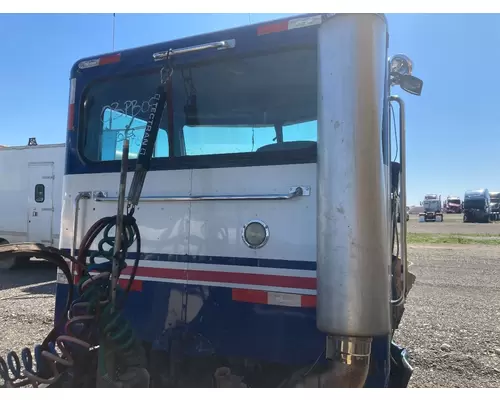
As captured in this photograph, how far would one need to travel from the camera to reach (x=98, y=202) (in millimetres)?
2717

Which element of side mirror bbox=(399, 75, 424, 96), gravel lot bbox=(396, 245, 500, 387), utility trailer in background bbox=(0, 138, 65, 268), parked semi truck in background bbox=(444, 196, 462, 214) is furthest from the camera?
parked semi truck in background bbox=(444, 196, 462, 214)

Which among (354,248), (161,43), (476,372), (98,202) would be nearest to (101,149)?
(98,202)

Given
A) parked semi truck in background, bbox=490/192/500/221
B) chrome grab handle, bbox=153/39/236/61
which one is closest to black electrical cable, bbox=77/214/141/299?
chrome grab handle, bbox=153/39/236/61

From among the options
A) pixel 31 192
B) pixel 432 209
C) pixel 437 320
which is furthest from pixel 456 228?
pixel 31 192

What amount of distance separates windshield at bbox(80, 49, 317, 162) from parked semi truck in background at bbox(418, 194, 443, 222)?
131 feet

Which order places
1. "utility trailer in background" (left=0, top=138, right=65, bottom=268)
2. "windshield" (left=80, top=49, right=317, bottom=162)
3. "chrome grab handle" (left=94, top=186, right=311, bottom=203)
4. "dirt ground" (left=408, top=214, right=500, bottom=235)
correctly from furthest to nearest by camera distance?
"dirt ground" (left=408, top=214, right=500, bottom=235) → "utility trailer in background" (left=0, top=138, right=65, bottom=268) → "windshield" (left=80, top=49, right=317, bottom=162) → "chrome grab handle" (left=94, top=186, right=311, bottom=203)

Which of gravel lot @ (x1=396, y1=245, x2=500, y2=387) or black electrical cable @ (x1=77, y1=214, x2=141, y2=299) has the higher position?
black electrical cable @ (x1=77, y1=214, x2=141, y2=299)

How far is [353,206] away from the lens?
1.75m

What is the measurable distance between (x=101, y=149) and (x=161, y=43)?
82 centimetres

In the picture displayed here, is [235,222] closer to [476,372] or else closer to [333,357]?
[333,357]

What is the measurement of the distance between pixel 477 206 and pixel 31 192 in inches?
1408

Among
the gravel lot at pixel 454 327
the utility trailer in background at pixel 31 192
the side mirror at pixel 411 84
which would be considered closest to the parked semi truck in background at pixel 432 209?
the gravel lot at pixel 454 327

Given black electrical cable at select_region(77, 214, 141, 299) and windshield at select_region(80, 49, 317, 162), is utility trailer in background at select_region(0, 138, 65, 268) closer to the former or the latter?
windshield at select_region(80, 49, 317, 162)

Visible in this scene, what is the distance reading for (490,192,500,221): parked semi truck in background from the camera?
131ft
